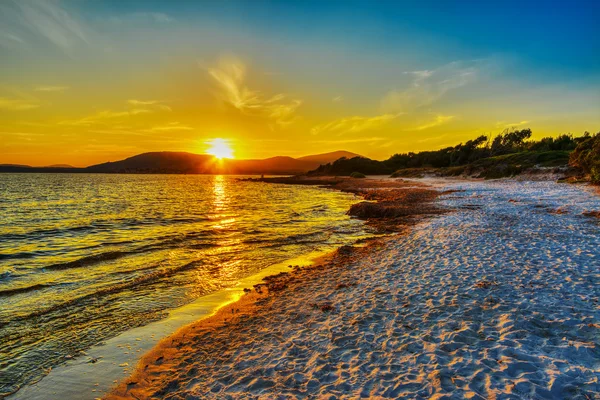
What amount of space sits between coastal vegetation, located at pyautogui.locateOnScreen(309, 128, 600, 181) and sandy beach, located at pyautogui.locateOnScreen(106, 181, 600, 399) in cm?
3717

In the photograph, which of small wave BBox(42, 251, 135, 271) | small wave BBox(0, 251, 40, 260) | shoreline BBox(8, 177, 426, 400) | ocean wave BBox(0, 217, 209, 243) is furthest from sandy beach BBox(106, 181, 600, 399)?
Answer: ocean wave BBox(0, 217, 209, 243)

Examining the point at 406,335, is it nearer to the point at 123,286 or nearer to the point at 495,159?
the point at 123,286

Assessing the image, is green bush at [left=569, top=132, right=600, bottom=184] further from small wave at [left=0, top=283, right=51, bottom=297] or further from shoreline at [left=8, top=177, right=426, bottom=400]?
small wave at [left=0, top=283, right=51, bottom=297]

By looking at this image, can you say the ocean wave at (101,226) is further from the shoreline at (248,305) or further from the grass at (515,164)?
the grass at (515,164)

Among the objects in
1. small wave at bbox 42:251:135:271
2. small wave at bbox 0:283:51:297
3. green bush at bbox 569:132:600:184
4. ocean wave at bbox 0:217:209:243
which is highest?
green bush at bbox 569:132:600:184

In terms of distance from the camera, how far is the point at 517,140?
334 ft

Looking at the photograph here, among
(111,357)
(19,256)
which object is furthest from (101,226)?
(111,357)

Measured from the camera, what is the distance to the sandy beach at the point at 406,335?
17.1ft

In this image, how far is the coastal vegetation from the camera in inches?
1662

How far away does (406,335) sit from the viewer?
22.2ft

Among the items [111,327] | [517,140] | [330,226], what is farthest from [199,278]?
[517,140]

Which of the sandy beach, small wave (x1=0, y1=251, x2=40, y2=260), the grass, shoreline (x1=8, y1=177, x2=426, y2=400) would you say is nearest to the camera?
the sandy beach

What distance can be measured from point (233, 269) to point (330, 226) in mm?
11618

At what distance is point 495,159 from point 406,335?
265ft
